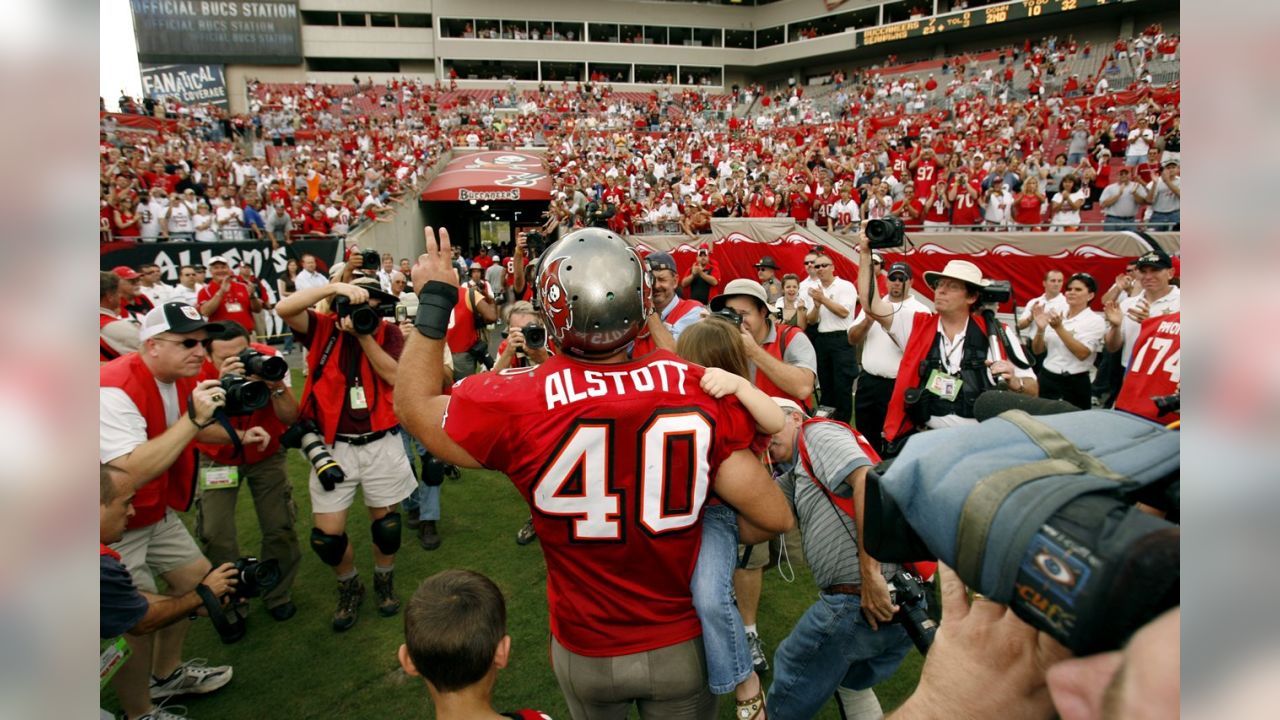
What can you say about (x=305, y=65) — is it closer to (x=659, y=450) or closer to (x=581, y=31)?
(x=581, y=31)

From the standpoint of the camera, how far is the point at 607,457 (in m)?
1.95

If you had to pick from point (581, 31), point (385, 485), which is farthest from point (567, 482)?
point (581, 31)

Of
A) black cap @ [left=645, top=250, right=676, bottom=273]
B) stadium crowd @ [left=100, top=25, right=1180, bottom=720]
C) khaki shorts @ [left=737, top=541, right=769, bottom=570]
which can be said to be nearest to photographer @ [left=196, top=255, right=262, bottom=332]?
stadium crowd @ [left=100, top=25, right=1180, bottom=720]

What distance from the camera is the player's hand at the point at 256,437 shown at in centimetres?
418

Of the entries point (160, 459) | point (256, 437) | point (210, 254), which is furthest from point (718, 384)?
point (210, 254)

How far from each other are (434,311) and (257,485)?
3.27 m

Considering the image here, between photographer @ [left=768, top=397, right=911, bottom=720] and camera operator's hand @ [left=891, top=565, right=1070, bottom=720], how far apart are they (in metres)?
1.30

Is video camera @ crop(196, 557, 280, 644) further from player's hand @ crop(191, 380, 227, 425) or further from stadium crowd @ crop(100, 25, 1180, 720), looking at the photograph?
player's hand @ crop(191, 380, 227, 425)

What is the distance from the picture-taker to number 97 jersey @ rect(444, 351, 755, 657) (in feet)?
6.38

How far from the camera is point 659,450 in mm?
1956

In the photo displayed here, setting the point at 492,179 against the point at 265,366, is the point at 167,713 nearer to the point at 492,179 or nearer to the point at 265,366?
the point at 265,366

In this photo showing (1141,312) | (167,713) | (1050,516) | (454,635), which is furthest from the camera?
(1141,312)

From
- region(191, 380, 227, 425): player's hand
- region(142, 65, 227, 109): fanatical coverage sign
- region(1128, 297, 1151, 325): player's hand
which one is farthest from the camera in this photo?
region(142, 65, 227, 109): fanatical coverage sign

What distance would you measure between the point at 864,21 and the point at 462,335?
49.9m
